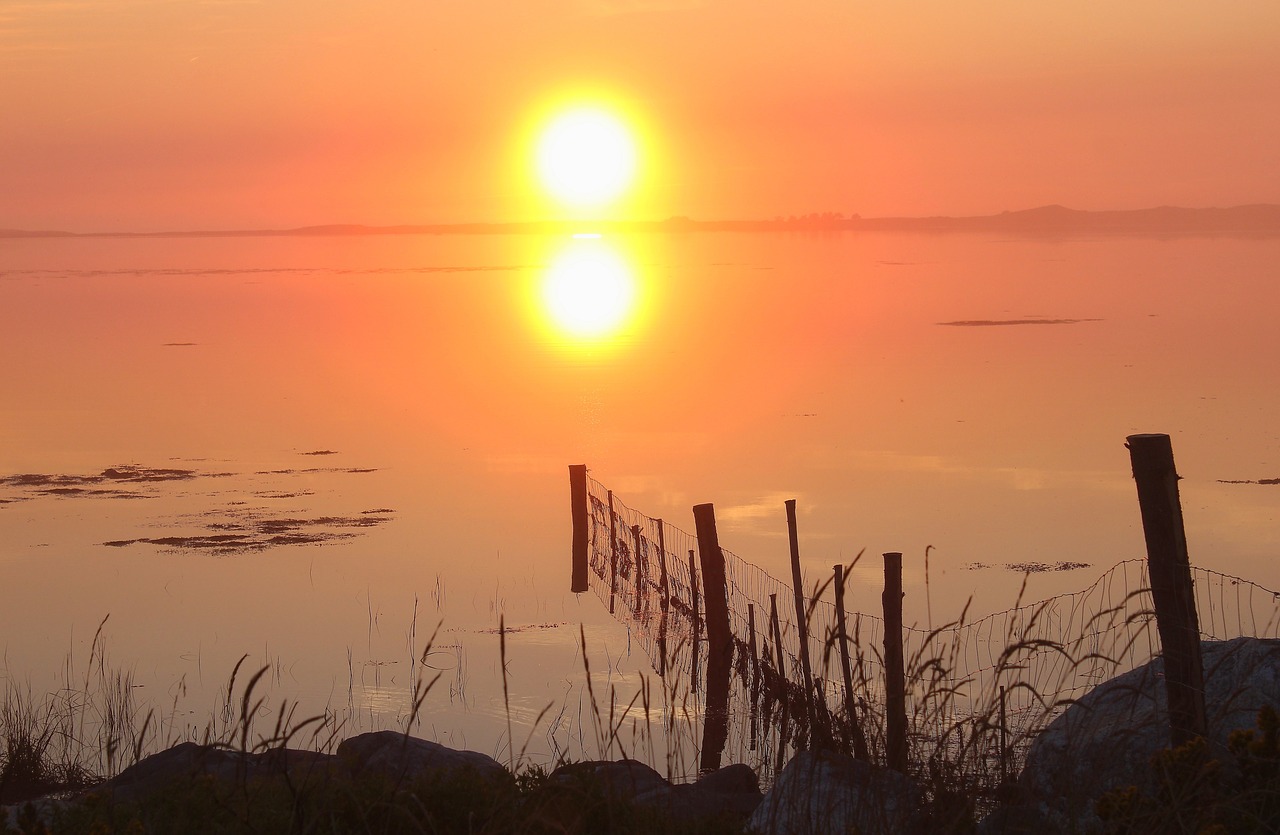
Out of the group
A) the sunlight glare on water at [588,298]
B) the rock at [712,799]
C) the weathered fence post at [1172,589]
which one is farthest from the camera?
the sunlight glare on water at [588,298]

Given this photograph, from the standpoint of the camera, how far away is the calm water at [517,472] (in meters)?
15.5

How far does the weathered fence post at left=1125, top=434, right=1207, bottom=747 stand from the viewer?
243 inches

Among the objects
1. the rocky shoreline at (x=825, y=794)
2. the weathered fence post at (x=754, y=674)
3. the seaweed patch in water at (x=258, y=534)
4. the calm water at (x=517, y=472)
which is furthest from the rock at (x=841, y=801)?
the seaweed patch in water at (x=258, y=534)

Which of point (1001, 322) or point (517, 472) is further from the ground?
point (1001, 322)

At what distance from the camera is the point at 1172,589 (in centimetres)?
622

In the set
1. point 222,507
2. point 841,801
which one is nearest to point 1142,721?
point 841,801

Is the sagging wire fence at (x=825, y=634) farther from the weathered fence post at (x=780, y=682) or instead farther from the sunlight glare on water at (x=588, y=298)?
the sunlight glare on water at (x=588, y=298)

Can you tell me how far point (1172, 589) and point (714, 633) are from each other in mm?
6472

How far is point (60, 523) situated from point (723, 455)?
1119cm

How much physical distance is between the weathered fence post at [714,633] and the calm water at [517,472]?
135cm

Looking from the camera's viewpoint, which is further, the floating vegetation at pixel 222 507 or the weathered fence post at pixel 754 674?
the floating vegetation at pixel 222 507

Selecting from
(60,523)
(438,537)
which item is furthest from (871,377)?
(60,523)

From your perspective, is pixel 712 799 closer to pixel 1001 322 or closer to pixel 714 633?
pixel 714 633

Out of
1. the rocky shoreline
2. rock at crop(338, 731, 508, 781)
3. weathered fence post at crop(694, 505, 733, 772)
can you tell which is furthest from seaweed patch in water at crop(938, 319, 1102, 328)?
the rocky shoreline
